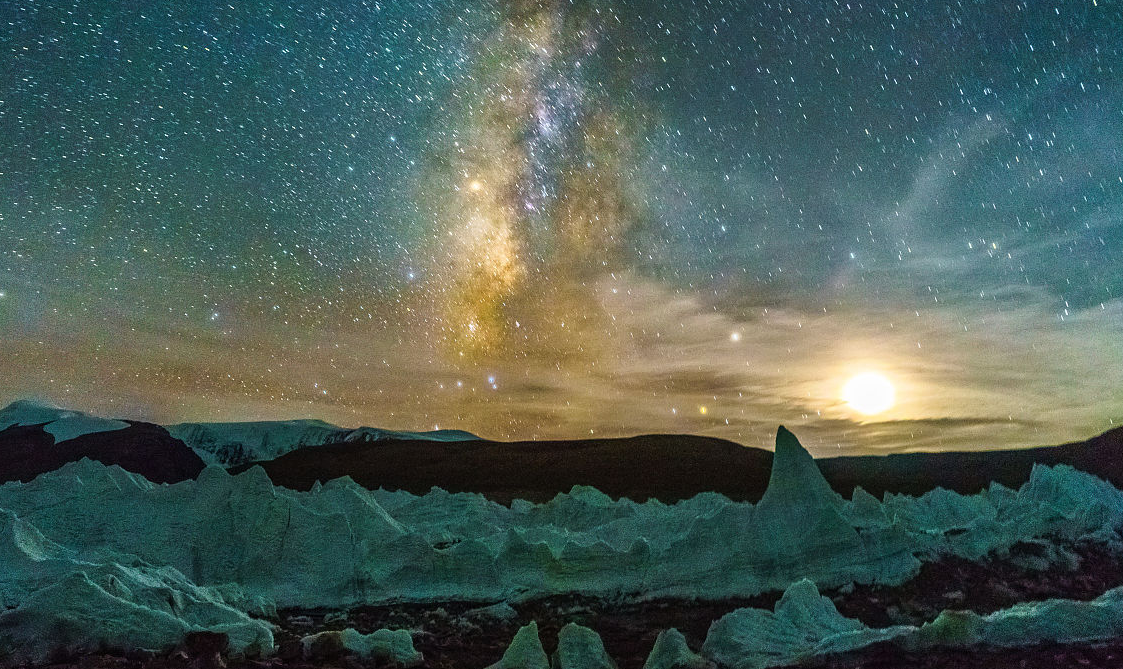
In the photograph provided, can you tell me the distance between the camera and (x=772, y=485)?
723 inches

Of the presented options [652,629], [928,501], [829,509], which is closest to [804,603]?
[652,629]

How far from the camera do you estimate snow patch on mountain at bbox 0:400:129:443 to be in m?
49.0

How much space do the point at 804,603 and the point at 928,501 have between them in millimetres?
15905

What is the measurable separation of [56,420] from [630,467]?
4564 centimetres

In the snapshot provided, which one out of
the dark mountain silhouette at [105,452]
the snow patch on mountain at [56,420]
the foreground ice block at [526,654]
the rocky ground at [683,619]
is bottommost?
the rocky ground at [683,619]

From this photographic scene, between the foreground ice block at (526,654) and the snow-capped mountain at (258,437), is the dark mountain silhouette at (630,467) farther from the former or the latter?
the foreground ice block at (526,654)

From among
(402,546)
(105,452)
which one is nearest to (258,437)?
(105,452)

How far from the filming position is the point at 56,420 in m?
50.4

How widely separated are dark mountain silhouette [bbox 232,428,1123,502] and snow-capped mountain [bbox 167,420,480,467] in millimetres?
1912

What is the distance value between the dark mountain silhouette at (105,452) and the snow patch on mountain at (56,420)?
556 millimetres

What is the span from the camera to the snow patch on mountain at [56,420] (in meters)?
49.0

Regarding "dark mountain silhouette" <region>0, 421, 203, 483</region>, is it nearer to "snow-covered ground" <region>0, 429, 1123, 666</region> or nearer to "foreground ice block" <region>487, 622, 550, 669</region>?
"snow-covered ground" <region>0, 429, 1123, 666</region>

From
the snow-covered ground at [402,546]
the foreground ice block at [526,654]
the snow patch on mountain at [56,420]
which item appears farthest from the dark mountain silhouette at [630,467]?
the foreground ice block at [526,654]

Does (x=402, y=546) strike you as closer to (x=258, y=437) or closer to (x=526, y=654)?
(x=526, y=654)
